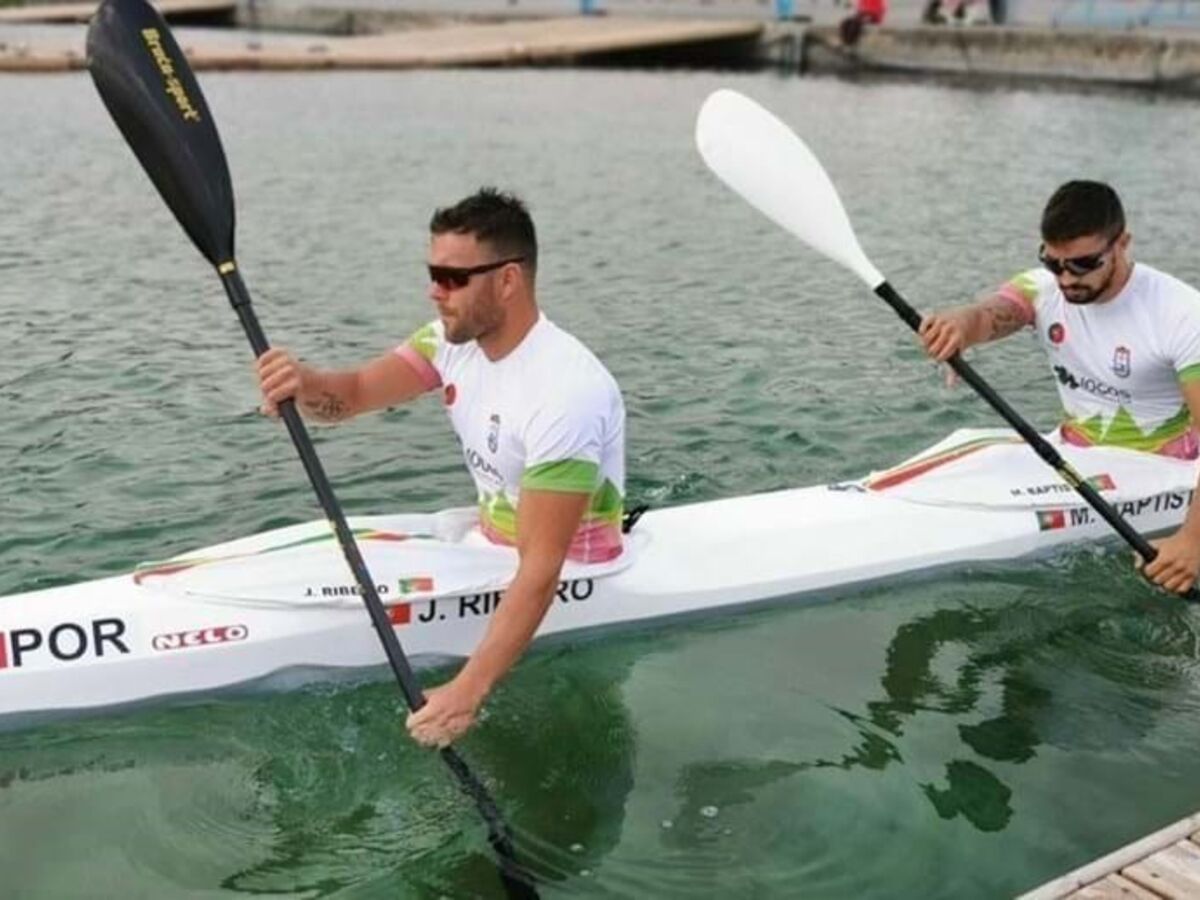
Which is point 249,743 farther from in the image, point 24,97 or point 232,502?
point 24,97

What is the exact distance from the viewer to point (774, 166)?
6.31 meters

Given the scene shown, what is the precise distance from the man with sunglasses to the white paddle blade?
2.32ft

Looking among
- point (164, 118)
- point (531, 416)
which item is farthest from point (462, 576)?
point (164, 118)

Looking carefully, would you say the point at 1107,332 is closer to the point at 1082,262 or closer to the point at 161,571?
the point at 1082,262

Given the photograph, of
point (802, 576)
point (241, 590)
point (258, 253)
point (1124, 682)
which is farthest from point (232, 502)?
point (258, 253)

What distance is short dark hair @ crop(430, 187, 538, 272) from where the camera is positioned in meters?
4.34

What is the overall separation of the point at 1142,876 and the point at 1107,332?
9.88ft

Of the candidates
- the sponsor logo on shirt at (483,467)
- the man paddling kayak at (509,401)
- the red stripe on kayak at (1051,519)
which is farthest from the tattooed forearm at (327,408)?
the red stripe on kayak at (1051,519)

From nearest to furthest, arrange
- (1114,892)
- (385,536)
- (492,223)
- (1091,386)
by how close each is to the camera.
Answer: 1. (1114,892)
2. (492,223)
3. (385,536)
4. (1091,386)

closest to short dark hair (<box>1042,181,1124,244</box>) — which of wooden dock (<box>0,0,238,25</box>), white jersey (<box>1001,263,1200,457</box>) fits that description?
white jersey (<box>1001,263,1200,457</box>)

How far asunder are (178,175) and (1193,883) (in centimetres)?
399

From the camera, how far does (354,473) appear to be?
7.85m

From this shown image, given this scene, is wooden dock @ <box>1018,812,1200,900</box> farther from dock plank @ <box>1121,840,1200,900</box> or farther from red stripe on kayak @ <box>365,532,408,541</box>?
red stripe on kayak @ <box>365,532,408,541</box>

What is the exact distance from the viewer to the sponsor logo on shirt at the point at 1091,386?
6.26 metres
